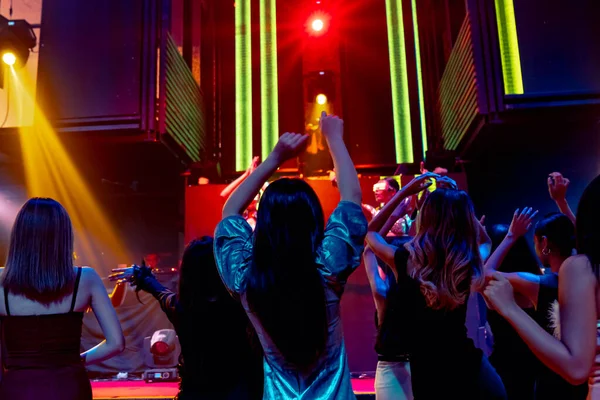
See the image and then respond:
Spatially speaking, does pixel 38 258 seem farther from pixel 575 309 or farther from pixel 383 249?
pixel 575 309

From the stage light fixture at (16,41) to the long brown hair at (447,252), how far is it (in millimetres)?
6170

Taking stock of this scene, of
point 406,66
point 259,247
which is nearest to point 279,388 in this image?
point 259,247

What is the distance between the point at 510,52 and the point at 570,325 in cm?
Answer: 464

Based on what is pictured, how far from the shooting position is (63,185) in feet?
21.5

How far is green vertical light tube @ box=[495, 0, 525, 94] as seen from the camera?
5211 millimetres

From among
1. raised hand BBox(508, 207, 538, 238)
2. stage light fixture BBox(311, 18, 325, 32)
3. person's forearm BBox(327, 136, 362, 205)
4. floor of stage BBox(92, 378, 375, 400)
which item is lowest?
floor of stage BBox(92, 378, 375, 400)

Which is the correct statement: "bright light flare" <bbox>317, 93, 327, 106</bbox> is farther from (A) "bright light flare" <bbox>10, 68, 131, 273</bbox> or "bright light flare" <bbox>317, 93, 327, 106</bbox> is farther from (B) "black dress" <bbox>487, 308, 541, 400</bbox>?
(B) "black dress" <bbox>487, 308, 541, 400</bbox>

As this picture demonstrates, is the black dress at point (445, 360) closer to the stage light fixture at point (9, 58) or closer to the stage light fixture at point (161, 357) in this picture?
the stage light fixture at point (161, 357)

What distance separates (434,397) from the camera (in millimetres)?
1900

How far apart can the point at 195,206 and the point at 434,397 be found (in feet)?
15.3

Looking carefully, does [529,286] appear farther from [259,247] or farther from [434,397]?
[259,247]

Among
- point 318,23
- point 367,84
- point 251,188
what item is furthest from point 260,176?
point 318,23

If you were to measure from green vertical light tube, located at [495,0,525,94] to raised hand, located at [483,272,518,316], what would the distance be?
4315 mm

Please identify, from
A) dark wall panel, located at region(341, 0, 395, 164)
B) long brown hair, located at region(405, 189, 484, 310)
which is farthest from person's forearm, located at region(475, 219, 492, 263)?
dark wall panel, located at region(341, 0, 395, 164)
